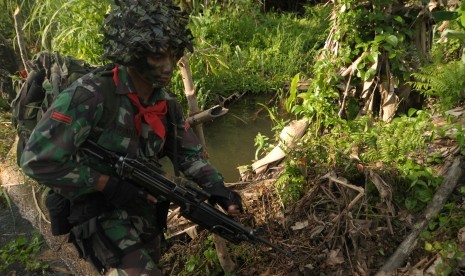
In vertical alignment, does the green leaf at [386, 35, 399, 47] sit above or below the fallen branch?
above

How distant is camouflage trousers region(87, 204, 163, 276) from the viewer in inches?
98.7

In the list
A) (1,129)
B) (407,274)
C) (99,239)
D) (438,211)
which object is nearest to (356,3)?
(438,211)

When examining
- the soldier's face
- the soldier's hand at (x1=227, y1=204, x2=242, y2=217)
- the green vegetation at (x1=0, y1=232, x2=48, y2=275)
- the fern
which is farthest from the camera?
the fern

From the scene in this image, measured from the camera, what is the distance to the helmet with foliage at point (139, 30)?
2328mm

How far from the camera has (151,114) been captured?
258 centimetres

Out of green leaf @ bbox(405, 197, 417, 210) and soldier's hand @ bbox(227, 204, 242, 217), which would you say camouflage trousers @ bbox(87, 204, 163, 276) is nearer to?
soldier's hand @ bbox(227, 204, 242, 217)

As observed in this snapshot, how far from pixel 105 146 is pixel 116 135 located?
83 millimetres

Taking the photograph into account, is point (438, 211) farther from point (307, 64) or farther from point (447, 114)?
point (307, 64)

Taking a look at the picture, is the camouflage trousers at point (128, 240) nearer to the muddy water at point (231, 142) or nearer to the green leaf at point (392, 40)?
the muddy water at point (231, 142)

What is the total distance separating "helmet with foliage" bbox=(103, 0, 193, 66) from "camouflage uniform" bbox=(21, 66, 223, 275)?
0.14m

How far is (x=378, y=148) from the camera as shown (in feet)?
12.3

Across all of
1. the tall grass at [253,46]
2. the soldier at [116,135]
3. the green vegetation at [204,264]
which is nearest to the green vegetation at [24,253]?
the green vegetation at [204,264]

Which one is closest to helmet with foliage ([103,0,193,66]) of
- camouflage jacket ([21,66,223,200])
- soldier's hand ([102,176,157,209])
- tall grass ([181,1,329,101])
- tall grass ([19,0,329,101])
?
camouflage jacket ([21,66,223,200])

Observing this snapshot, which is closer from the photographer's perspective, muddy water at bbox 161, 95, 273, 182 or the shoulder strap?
the shoulder strap
